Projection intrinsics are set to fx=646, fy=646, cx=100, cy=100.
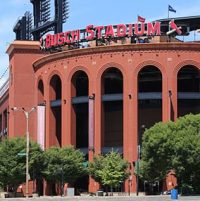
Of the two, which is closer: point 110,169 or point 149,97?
point 110,169

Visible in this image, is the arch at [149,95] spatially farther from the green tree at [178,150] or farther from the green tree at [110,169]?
the green tree at [178,150]

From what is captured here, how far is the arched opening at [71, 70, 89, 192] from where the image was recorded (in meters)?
111

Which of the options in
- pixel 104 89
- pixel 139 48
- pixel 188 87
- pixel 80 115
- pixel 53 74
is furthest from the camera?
pixel 80 115

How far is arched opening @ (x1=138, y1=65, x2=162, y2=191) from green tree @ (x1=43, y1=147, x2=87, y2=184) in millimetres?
11333

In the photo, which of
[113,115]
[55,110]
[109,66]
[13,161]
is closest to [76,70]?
[109,66]

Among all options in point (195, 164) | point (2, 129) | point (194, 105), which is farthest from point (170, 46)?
point (2, 129)

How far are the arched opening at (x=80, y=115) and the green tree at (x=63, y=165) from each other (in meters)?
8.74

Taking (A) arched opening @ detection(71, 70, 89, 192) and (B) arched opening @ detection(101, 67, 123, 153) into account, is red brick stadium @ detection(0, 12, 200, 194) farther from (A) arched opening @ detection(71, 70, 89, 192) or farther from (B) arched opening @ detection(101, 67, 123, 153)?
(A) arched opening @ detection(71, 70, 89, 192)

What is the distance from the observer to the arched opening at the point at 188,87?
10962cm

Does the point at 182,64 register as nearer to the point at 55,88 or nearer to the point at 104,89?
the point at 104,89

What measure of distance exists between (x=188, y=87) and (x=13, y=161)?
3708cm

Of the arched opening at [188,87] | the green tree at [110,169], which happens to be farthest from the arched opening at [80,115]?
the arched opening at [188,87]

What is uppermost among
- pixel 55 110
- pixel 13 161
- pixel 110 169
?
pixel 55 110

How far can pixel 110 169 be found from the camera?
9756 centimetres
